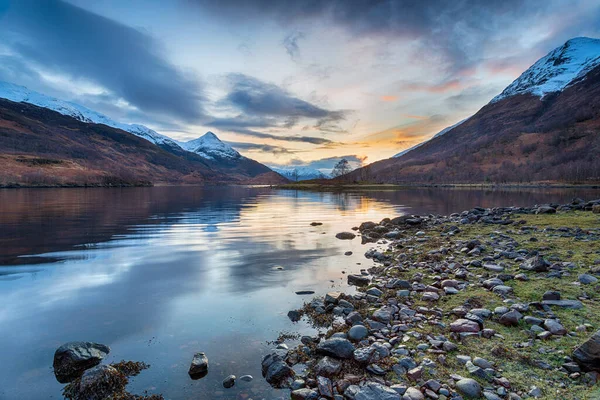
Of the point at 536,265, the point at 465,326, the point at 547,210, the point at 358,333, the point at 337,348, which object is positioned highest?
the point at 547,210

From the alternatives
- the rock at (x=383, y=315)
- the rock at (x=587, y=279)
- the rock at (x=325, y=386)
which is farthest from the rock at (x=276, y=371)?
the rock at (x=587, y=279)

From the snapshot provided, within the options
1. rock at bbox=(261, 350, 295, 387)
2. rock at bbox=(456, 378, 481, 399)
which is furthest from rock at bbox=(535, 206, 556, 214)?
rock at bbox=(261, 350, 295, 387)

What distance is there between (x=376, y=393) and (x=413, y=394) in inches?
25.6

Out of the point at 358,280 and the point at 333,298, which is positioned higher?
the point at 333,298

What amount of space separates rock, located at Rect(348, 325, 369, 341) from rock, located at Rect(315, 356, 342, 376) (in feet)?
3.98

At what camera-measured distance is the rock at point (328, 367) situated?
660 centimetres

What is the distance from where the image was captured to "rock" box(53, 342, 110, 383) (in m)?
7.02

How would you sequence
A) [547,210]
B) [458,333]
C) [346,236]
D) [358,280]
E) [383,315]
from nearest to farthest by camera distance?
[458,333], [383,315], [358,280], [346,236], [547,210]

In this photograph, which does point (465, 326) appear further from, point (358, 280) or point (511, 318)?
point (358, 280)

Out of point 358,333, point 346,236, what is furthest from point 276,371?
point 346,236

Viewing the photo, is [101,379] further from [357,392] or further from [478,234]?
[478,234]

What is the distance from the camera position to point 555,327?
7348mm

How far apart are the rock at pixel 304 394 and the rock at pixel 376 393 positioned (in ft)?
2.72

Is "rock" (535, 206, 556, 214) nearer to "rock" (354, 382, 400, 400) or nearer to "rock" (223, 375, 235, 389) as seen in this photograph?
"rock" (354, 382, 400, 400)
